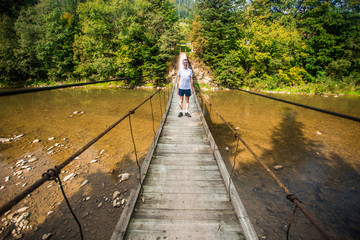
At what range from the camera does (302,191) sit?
3748 millimetres

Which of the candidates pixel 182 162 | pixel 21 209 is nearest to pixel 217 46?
pixel 182 162

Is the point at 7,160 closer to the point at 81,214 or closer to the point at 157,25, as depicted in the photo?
the point at 81,214

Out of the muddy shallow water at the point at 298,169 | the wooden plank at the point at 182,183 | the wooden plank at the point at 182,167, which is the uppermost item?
the wooden plank at the point at 182,167

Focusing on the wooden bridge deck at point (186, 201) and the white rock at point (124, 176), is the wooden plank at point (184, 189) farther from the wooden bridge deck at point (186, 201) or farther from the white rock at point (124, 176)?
the white rock at point (124, 176)

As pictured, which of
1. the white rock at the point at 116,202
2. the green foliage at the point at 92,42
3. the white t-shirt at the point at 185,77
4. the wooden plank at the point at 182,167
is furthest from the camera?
the green foliage at the point at 92,42

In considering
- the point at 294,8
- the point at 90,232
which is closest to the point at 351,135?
the point at 90,232

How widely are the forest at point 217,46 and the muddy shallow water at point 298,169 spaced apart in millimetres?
8137

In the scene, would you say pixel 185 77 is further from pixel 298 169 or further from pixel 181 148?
pixel 298 169

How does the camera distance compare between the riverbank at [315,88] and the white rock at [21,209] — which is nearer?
the white rock at [21,209]

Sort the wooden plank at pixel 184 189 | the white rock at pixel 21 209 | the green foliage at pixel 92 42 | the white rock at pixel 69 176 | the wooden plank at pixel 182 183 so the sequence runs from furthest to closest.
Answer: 1. the green foliage at pixel 92 42
2. the white rock at pixel 69 176
3. the white rock at pixel 21 209
4. the wooden plank at pixel 182 183
5. the wooden plank at pixel 184 189

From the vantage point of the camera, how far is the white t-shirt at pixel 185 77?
4.30 m

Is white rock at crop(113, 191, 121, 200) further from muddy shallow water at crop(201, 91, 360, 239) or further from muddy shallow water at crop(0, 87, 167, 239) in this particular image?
muddy shallow water at crop(201, 91, 360, 239)

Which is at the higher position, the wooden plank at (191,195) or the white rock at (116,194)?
the wooden plank at (191,195)

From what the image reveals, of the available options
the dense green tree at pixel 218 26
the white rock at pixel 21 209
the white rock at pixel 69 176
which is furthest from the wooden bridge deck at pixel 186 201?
the dense green tree at pixel 218 26
